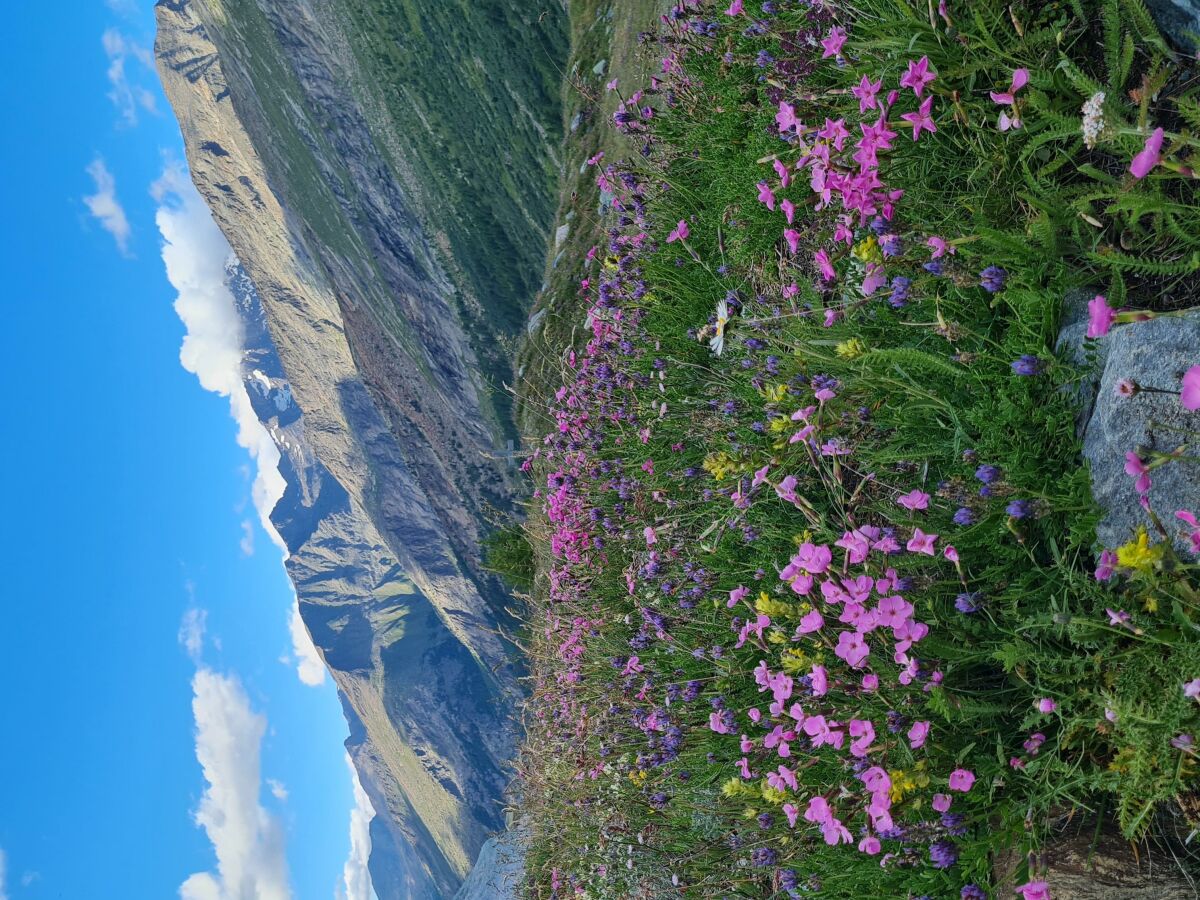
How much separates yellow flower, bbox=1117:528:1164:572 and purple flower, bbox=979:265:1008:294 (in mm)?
1106

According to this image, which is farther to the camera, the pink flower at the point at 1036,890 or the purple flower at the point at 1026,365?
the purple flower at the point at 1026,365

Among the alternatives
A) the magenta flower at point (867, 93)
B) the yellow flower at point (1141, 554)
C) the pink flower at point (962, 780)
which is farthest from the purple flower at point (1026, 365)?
the pink flower at point (962, 780)

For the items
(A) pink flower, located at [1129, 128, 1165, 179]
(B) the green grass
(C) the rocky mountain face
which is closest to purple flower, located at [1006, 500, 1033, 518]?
(B) the green grass

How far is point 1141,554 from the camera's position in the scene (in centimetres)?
215

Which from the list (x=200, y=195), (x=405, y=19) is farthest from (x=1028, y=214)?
(x=200, y=195)

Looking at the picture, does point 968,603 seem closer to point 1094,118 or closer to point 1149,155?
point 1149,155

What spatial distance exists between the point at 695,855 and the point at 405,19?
24654 mm

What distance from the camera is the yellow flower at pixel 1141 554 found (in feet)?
7.02

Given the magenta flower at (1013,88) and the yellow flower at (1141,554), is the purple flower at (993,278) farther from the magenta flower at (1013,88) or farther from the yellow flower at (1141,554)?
the yellow flower at (1141,554)

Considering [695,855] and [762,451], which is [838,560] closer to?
[762,451]

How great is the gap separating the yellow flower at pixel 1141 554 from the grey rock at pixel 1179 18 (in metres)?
1.62

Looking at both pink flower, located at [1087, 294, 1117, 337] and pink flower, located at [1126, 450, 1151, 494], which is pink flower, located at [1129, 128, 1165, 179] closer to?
pink flower, located at [1087, 294, 1117, 337]

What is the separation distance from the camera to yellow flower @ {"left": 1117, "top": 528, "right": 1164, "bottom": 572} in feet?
7.02

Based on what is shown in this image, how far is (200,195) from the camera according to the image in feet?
365
